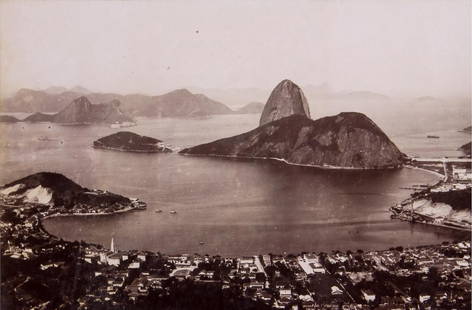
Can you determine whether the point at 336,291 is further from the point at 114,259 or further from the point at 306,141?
the point at 306,141

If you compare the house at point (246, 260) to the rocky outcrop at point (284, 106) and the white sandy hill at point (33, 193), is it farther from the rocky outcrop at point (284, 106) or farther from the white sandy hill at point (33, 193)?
the rocky outcrop at point (284, 106)

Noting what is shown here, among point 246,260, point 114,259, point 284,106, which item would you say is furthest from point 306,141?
point 114,259

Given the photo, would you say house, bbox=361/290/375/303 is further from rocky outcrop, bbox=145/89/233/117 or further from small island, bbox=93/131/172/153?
small island, bbox=93/131/172/153

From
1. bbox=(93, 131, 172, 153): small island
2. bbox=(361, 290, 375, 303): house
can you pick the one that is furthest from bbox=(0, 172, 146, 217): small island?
bbox=(361, 290, 375, 303): house

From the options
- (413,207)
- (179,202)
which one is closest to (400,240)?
(413,207)

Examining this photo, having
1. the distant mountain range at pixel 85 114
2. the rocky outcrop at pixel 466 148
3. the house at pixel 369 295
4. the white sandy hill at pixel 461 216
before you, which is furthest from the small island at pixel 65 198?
the rocky outcrop at pixel 466 148
